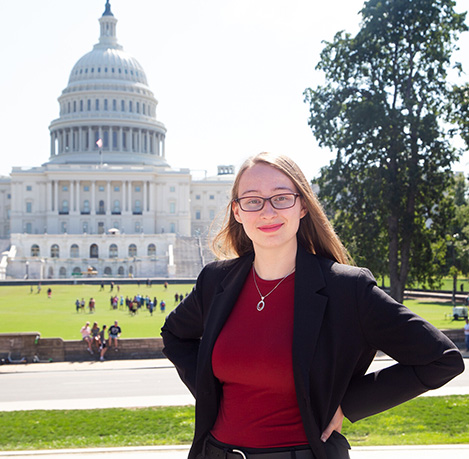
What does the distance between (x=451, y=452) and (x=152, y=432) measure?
6114 millimetres

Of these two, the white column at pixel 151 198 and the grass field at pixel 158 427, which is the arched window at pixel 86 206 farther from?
the grass field at pixel 158 427

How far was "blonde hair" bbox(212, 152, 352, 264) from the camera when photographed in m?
4.13

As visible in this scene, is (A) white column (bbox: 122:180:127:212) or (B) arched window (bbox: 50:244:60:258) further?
(A) white column (bbox: 122:180:127:212)

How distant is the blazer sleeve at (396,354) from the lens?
3531mm

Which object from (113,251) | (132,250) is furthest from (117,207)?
(132,250)

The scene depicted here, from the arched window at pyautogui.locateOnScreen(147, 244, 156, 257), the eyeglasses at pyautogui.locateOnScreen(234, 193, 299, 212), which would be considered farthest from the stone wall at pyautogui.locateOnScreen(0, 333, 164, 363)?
the arched window at pyautogui.locateOnScreen(147, 244, 156, 257)

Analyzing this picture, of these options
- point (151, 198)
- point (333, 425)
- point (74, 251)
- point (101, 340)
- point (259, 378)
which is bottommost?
point (74, 251)

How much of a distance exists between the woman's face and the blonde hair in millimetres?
41

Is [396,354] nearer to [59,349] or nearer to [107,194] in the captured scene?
[59,349]

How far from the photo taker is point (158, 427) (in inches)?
542

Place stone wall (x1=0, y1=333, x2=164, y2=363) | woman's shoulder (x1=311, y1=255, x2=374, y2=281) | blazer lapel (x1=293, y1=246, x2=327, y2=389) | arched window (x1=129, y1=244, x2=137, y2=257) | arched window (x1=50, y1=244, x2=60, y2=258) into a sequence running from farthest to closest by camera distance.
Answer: arched window (x1=129, y1=244, x2=137, y2=257) < arched window (x1=50, y1=244, x2=60, y2=258) < stone wall (x1=0, y1=333, x2=164, y2=363) < woman's shoulder (x1=311, y1=255, x2=374, y2=281) < blazer lapel (x1=293, y1=246, x2=327, y2=389)

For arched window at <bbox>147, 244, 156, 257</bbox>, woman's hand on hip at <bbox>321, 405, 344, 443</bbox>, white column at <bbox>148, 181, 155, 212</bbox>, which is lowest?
arched window at <bbox>147, 244, 156, 257</bbox>

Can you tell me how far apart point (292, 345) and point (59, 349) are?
85.0 ft

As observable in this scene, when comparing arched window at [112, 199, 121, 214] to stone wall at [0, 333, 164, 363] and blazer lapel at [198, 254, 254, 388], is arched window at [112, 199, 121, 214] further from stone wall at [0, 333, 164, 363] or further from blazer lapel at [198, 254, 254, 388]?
blazer lapel at [198, 254, 254, 388]
